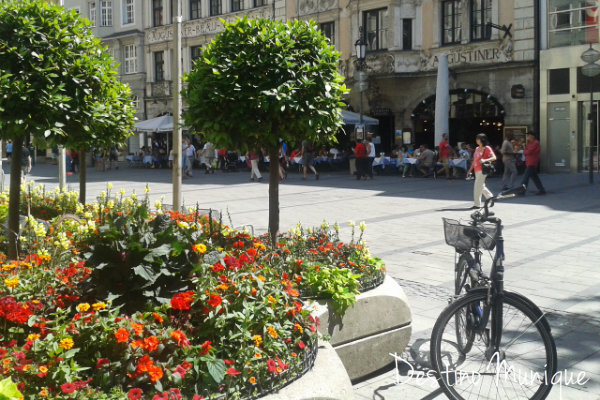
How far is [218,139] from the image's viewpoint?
19.6 feet

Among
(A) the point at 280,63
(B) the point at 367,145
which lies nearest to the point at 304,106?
(A) the point at 280,63

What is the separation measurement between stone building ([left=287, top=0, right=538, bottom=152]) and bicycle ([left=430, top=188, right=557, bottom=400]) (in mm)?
22321

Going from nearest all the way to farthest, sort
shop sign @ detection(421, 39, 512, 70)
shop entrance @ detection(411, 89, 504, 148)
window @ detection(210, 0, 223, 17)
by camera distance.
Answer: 1. shop sign @ detection(421, 39, 512, 70)
2. shop entrance @ detection(411, 89, 504, 148)
3. window @ detection(210, 0, 223, 17)

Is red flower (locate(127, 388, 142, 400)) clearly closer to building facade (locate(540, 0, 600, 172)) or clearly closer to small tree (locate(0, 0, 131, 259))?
small tree (locate(0, 0, 131, 259))

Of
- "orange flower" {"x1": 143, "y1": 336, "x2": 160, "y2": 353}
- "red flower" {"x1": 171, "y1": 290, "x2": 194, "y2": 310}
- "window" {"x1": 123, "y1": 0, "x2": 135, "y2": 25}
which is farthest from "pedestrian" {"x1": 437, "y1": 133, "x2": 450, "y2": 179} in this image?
"window" {"x1": 123, "y1": 0, "x2": 135, "y2": 25}

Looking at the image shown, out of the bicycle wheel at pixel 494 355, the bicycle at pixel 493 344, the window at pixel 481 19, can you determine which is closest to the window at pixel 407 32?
the window at pixel 481 19

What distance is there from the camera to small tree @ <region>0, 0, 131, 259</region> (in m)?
5.65

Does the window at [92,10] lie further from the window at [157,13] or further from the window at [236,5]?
the window at [236,5]

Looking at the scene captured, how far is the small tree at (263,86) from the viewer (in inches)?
227

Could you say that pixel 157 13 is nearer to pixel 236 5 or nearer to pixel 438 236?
pixel 236 5

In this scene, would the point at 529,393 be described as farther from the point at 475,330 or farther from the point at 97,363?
the point at 97,363

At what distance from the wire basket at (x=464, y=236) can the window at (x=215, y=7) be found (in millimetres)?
34489

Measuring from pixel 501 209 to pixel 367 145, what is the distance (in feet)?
31.5

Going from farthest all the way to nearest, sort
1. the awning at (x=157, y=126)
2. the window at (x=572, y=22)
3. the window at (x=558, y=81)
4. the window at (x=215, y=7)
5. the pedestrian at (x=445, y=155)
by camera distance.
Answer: the window at (x=215, y=7) → the awning at (x=157, y=126) → the window at (x=558, y=81) → the window at (x=572, y=22) → the pedestrian at (x=445, y=155)
